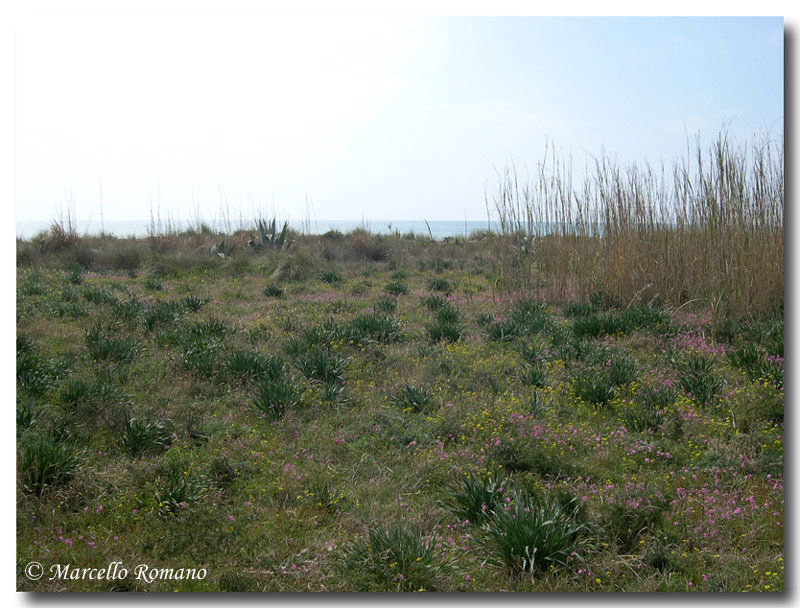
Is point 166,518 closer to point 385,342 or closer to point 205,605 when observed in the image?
point 205,605

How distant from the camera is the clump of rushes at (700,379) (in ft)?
14.4

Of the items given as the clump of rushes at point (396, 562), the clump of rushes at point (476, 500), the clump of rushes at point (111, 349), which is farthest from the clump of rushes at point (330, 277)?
the clump of rushes at point (396, 562)

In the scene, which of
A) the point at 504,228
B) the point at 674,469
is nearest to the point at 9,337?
the point at 674,469

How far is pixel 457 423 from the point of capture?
4.08 metres

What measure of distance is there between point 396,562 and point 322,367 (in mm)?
2768

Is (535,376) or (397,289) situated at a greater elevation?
(397,289)

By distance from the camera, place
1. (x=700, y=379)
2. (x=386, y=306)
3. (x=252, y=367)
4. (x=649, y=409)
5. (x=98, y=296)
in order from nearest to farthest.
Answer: (x=649, y=409), (x=700, y=379), (x=252, y=367), (x=98, y=296), (x=386, y=306)

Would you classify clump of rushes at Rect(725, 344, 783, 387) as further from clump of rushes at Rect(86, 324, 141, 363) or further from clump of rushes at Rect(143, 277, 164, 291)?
clump of rushes at Rect(143, 277, 164, 291)

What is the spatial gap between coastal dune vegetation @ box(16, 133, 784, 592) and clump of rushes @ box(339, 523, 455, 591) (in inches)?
0.5

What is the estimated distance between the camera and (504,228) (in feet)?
27.3

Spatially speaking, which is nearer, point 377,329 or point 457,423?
point 457,423

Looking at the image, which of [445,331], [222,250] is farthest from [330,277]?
[445,331]

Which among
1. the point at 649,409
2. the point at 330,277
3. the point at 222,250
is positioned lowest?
the point at 649,409

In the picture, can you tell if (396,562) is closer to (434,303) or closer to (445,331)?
(445,331)
